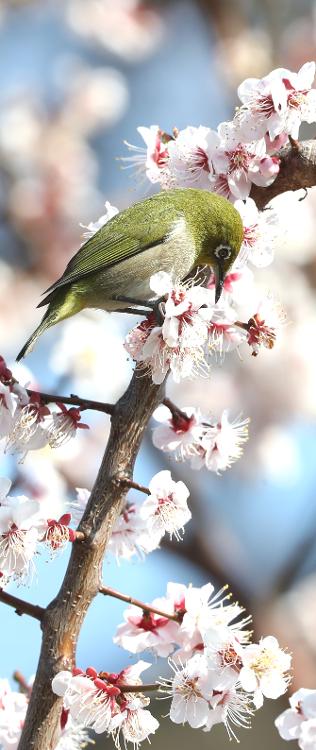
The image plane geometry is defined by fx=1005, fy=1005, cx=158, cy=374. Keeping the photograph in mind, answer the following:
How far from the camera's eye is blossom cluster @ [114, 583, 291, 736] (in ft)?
6.89

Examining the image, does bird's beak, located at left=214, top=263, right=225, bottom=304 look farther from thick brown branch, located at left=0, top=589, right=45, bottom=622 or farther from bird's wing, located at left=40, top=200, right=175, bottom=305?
thick brown branch, located at left=0, top=589, right=45, bottom=622

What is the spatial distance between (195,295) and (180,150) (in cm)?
49

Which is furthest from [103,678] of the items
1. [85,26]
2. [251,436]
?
[85,26]

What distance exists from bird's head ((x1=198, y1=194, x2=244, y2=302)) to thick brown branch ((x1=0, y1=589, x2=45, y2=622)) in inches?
36.4

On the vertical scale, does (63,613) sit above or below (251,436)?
above

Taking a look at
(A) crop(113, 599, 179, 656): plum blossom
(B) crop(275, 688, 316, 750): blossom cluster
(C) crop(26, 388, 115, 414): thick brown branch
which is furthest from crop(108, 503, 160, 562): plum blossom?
(B) crop(275, 688, 316, 750): blossom cluster

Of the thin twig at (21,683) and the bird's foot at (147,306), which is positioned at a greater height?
the bird's foot at (147,306)

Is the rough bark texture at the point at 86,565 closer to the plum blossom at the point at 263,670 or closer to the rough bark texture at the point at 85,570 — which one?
the rough bark texture at the point at 85,570

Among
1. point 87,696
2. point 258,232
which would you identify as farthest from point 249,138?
point 87,696

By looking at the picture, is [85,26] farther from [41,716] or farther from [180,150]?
[41,716]

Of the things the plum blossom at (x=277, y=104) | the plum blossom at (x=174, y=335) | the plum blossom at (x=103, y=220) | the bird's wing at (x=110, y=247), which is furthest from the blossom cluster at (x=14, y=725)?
the plum blossom at (x=277, y=104)

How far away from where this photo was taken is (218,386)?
6961mm

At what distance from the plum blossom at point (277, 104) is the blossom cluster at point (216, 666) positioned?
1065 mm

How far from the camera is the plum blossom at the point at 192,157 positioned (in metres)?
2.43
